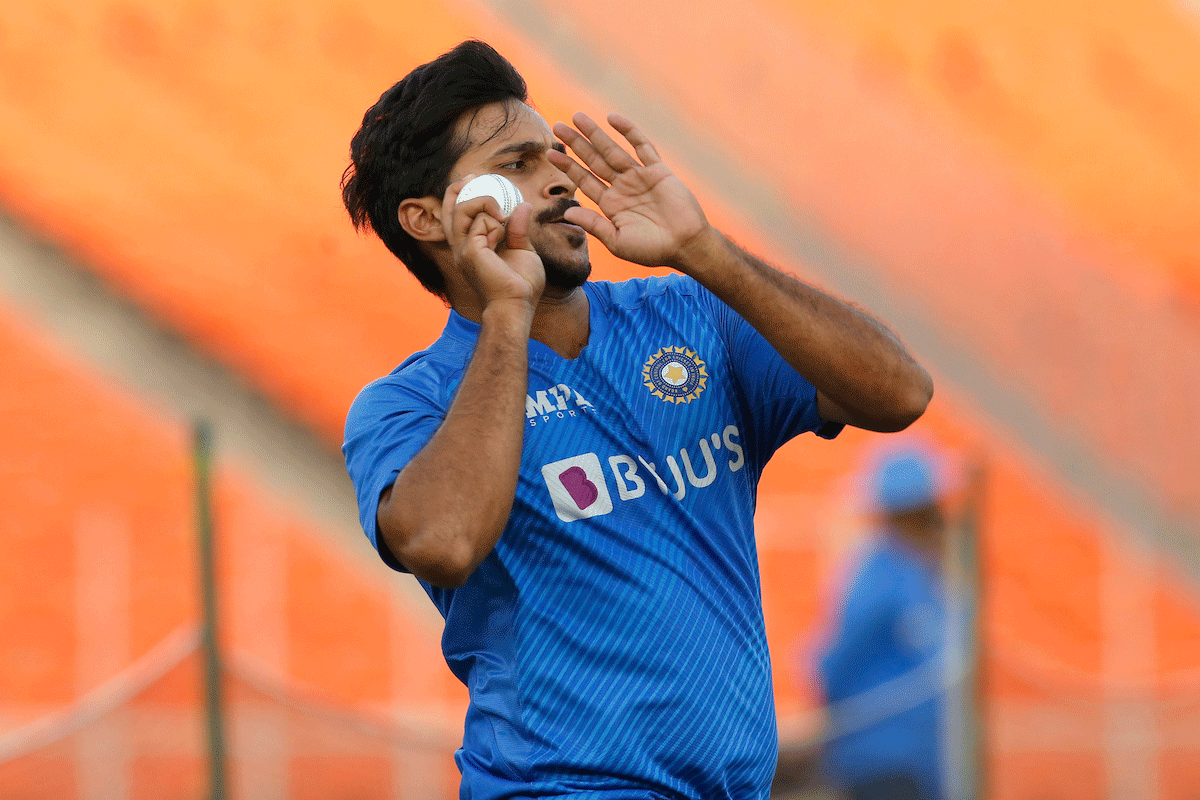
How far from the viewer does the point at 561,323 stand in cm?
214

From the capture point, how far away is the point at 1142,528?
7.85 m

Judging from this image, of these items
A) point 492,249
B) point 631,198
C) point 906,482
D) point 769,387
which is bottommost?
point 769,387

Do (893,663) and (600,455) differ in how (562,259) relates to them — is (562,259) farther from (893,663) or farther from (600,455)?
(893,663)

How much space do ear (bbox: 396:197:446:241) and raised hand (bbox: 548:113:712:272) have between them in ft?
0.85

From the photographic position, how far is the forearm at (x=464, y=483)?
1772 millimetres

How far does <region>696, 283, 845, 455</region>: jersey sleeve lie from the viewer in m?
2.09

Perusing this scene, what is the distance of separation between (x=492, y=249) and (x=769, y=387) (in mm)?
514

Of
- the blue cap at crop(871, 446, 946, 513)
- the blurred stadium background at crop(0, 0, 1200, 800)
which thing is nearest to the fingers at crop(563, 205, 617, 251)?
the blue cap at crop(871, 446, 946, 513)

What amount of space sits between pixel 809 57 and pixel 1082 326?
258cm

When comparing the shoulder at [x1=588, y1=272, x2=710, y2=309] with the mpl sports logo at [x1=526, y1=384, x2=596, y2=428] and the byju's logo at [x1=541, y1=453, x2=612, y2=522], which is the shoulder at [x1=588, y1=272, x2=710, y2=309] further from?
the byju's logo at [x1=541, y1=453, x2=612, y2=522]

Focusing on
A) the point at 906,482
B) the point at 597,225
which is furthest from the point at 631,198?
the point at 906,482

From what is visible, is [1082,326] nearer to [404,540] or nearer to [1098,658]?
[1098,658]

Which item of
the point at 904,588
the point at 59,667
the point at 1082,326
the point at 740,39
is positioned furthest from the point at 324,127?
the point at 904,588

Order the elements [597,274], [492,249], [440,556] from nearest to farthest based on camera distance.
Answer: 1. [440,556]
2. [492,249]
3. [597,274]
